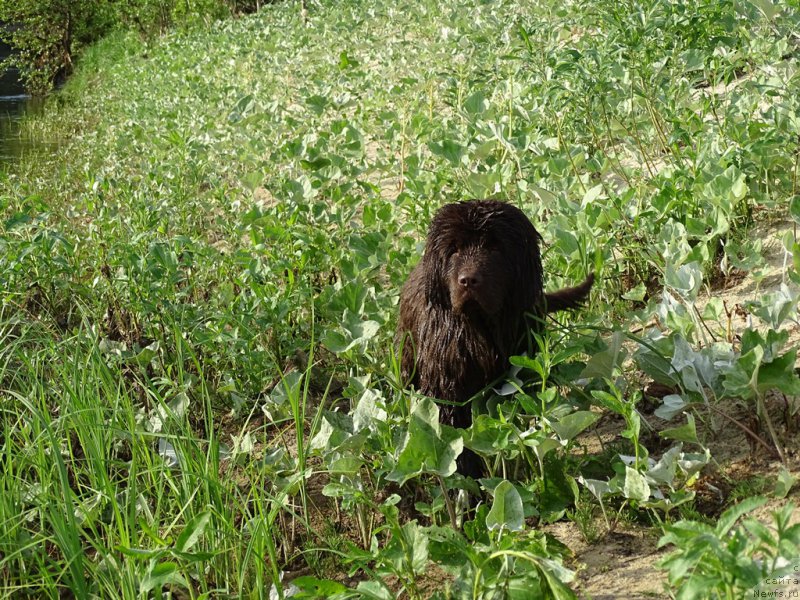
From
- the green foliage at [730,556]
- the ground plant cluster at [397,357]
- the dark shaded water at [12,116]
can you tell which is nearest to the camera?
the green foliage at [730,556]

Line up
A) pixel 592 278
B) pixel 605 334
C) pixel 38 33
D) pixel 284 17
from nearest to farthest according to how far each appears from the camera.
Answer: pixel 592 278, pixel 605 334, pixel 284 17, pixel 38 33

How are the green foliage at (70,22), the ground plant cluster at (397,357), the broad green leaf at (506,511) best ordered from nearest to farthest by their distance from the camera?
the broad green leaf at (506,511) → the ground plant cluster at (397,357) → the green foliage at (70,22)

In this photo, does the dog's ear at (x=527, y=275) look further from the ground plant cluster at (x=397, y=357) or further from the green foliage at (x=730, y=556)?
the green foliage at (x=730, y=556)

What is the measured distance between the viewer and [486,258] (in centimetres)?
306

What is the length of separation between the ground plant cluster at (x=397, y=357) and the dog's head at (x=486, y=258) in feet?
0.80

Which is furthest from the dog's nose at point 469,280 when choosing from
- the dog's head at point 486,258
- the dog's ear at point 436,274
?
the dog's ear at point 436,274

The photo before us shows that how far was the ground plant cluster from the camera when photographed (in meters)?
2.55

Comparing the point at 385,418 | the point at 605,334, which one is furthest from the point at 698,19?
the point at 385,418

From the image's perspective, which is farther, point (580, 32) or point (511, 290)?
point (580, 32)

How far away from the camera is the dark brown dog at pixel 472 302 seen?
3090mm

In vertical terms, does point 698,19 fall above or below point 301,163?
above

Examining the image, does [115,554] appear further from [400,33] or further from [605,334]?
[400,33]

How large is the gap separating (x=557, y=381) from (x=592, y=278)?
581 mm

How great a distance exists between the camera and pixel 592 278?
11.2ft
